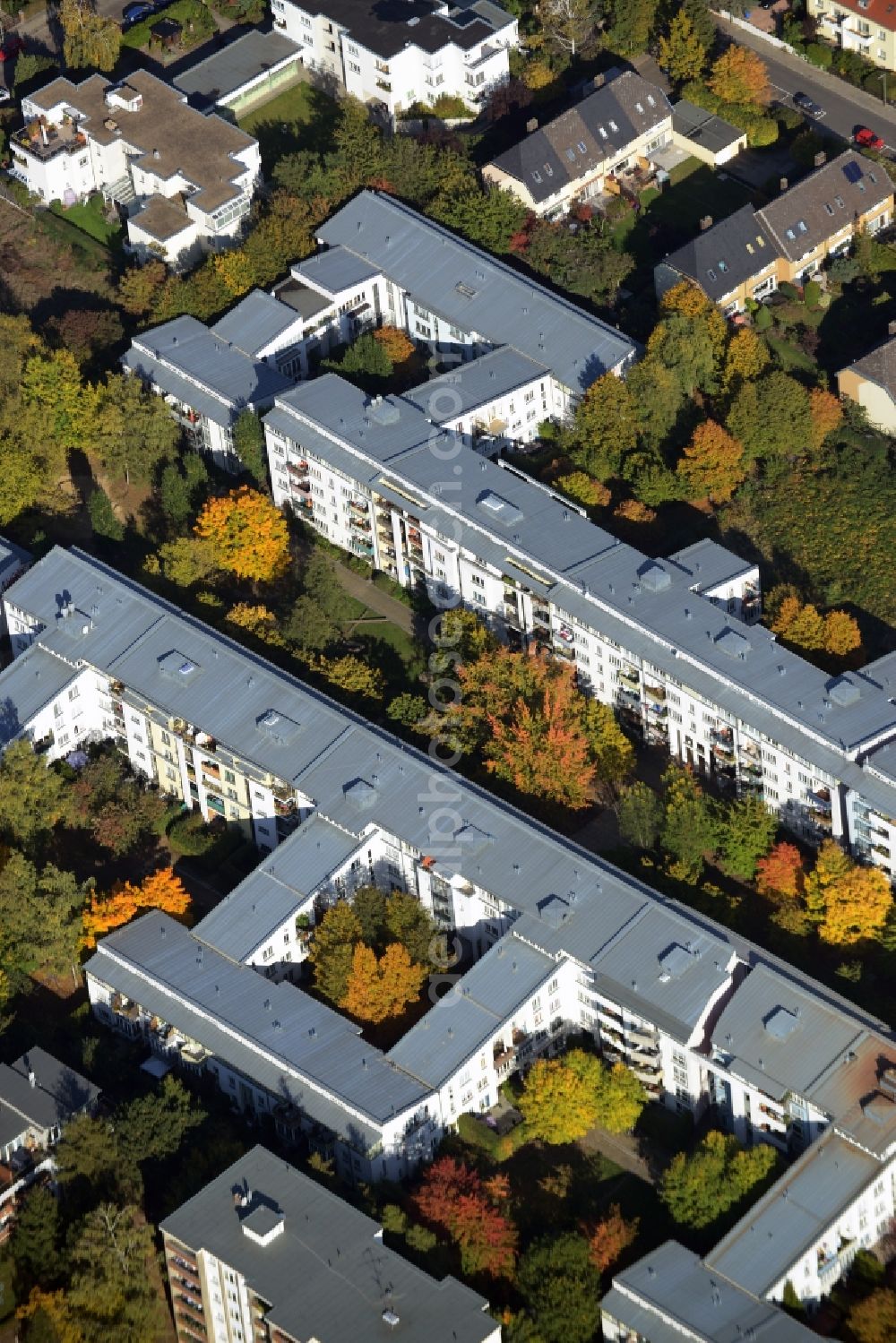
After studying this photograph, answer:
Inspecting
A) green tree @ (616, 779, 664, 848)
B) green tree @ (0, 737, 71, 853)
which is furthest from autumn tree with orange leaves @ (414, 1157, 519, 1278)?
green tree @ (0, 737, 71, 853)

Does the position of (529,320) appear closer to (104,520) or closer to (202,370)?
(202,370)

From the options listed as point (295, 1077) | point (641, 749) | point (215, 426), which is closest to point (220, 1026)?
point (295, 1077)

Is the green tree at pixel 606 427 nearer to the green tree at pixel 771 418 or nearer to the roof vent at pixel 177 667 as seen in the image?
the green tree at pixel 771 418

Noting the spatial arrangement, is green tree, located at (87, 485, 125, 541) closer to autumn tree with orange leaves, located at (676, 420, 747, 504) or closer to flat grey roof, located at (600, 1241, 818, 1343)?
autumn tree with orange leaves, located at (676, 420, 747, 504)

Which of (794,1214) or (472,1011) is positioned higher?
(472,1011)

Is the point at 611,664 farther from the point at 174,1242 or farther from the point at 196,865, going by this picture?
the point at 174,1242

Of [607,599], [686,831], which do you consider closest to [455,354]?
[607,599]

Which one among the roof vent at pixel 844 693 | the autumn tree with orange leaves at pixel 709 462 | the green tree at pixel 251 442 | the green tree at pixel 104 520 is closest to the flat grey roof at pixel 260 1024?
the green tree at pixel 104 520
